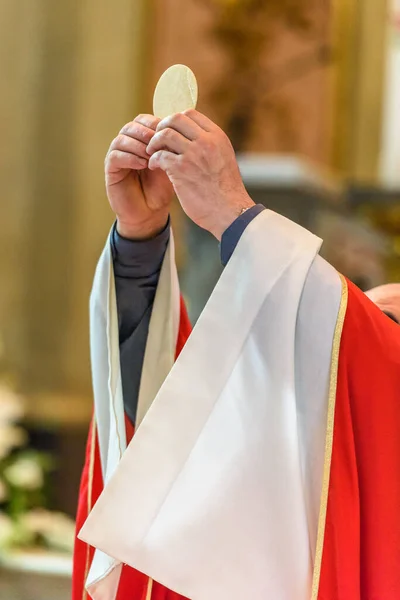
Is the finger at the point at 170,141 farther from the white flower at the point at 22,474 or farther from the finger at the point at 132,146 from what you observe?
the white flower at the point at 22,474

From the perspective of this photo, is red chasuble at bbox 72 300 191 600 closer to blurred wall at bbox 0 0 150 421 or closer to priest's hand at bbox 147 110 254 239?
priest's hand at bbox 147 110 254 239

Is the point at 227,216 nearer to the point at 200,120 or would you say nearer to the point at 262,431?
the point at 200,120

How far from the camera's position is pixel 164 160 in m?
1.12

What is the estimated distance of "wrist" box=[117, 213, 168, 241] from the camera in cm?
134

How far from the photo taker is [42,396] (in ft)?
14.2

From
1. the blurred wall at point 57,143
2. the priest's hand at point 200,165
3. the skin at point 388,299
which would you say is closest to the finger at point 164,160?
the priest's hand at point 200,165

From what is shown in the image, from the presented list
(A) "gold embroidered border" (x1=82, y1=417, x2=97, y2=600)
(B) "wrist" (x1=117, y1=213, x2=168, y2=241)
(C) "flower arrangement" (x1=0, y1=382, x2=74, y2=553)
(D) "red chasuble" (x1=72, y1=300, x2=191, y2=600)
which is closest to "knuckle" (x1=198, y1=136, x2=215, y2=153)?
(B) "wrist" (x1=117, y1=213, x2=168, y2=241)

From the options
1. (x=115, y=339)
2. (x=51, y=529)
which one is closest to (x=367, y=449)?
(x=115, y=339)

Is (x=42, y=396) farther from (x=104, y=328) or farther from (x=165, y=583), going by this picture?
(x=165, y=583)

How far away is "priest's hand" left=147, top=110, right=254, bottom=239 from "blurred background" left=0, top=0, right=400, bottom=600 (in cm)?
269

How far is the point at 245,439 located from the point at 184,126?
0.44 meters

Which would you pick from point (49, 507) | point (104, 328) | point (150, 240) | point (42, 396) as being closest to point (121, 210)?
point (150, 240)

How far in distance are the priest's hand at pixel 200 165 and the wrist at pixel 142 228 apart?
21 cm

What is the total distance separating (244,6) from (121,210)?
3.29 meters
